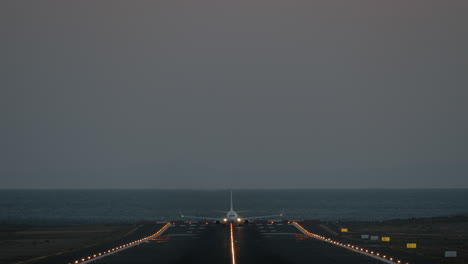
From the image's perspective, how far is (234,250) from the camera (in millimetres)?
61906

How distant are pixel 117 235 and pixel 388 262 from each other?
4668 cm

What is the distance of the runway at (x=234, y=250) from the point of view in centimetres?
5306

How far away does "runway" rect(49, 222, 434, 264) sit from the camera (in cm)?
5306

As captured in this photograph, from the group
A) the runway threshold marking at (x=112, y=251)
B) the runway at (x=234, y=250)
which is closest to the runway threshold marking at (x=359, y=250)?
the runway at (x=234, y=250)

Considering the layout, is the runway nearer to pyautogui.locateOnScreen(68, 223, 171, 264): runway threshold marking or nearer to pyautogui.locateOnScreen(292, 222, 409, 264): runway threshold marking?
pyautogui.locateOnScreen(68, 223, 171, 264): runway threshold marking

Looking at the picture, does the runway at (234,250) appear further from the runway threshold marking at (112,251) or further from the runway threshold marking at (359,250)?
the runway threshold marking at (359,250)

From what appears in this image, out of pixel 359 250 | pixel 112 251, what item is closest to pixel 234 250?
pixel 112 251

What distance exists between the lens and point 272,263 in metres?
50.4

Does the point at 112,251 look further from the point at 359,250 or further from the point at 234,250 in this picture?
the point at 359,250

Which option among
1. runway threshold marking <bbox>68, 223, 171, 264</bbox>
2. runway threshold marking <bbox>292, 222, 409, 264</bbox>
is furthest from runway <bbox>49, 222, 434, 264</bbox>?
runway threshold marking <bbox>292, 222, 409, 264</bbox>

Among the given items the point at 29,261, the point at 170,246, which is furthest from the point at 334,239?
the point at 29,261

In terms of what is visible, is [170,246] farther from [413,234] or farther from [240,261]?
[413,234]

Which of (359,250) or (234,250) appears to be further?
(234,250)

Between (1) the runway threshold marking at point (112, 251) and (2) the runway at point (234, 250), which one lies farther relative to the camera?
(2) the runway at point (234, 250)
